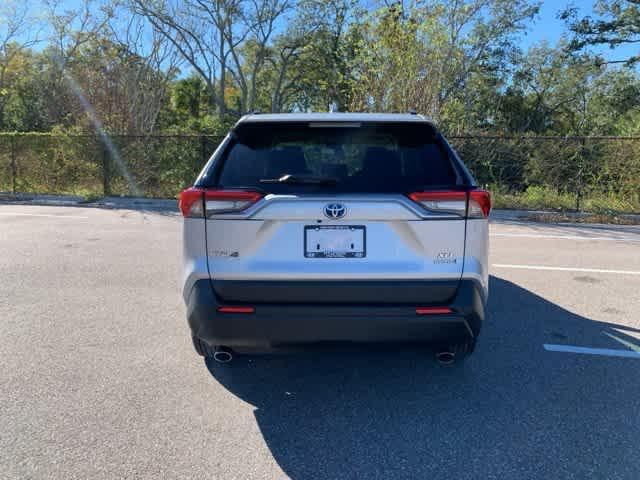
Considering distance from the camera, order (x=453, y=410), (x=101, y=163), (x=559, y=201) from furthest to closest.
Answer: (x=101, y=163) → (x=559, y=201) → (x=453, y=410)

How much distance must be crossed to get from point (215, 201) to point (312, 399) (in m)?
1.43

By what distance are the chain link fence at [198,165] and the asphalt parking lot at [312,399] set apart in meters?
8.62

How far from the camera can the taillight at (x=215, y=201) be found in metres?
2.85

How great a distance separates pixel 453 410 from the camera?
3146mm

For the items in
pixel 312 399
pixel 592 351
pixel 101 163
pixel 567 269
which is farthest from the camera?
pixel 101 163

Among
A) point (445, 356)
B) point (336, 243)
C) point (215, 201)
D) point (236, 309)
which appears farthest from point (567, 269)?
point (215, 201)

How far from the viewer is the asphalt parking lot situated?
2.62 meters

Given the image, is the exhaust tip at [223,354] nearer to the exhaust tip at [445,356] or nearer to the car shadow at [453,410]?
the car shadow at [453,410]

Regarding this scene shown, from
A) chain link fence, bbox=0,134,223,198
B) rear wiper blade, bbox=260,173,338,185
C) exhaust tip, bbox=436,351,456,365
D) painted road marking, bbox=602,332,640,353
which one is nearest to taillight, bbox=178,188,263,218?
rear wiper blade, bbox=260,173,338,185

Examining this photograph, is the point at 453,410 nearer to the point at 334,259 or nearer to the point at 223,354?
the point at 334,259

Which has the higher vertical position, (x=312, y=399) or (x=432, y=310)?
(x=432, y=310)

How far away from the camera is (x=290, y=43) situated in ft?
115

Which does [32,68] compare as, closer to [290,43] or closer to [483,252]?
[290,43]

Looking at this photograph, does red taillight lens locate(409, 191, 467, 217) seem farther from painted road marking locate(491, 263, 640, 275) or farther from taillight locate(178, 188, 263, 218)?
painted road marking locate(491, 263, 640, 275)
